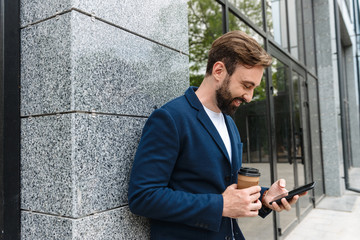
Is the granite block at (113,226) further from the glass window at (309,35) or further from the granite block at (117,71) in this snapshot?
the glass window at (309,35)

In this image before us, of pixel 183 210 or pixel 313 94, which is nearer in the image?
pixel 183 210

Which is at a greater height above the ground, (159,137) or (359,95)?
(359,95)

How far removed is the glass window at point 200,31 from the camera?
314 centimetres

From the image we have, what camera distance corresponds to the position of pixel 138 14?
1.87 metres

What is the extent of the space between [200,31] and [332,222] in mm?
4974

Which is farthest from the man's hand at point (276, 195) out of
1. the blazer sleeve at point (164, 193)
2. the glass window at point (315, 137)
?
the glass window at point (315, 137)

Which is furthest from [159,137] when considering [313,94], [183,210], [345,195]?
[345,195]

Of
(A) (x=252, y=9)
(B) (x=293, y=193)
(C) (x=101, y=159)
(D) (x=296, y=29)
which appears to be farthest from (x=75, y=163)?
(D) (x=296, y=29)

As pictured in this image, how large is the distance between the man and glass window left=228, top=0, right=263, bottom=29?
2.67 metres

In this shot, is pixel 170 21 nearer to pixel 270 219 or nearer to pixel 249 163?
pixel 249 163

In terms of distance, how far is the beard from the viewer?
5.62 feet

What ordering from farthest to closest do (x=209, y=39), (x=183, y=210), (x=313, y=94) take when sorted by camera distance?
(x=313, y=94)
(x=209, y=39)
(x=183, y=210)

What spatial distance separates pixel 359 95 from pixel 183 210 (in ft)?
61.2

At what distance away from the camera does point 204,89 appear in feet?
5.96
